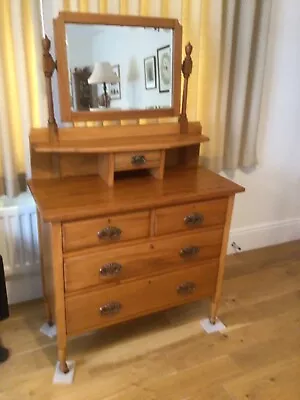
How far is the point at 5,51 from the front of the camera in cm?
163

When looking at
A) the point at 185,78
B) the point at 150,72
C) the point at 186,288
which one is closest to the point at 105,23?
the point at 150,72

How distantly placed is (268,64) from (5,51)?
58.5 inches

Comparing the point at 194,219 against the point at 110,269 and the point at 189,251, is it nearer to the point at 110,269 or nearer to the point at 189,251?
the point at 189,251

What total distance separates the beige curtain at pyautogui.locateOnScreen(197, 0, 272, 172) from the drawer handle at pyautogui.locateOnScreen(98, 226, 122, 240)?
906 mm

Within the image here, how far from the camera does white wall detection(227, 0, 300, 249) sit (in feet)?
7.41

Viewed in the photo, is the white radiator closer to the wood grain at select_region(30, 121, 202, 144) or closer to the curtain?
the curtain

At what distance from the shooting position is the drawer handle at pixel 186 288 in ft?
5.85

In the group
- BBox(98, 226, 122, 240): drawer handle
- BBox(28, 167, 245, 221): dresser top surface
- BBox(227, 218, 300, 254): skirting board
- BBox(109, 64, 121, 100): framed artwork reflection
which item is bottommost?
BBox(227, 218, 300, 254): skirting board

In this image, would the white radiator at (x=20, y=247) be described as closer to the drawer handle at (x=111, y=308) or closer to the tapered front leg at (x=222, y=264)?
the drawer handle at (x=111, y=308)

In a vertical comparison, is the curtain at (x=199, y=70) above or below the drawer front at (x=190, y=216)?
above

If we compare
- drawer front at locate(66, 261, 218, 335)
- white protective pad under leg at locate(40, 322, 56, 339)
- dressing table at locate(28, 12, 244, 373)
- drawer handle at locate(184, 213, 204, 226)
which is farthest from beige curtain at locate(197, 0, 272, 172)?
white protective pad under leg at locate(40, 322, 56, 339)

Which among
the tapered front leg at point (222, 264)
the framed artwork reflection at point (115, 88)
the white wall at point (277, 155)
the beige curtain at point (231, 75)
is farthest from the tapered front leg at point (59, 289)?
the white wall at point (277, 155)

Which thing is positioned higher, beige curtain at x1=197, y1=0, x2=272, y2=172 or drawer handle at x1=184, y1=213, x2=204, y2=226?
beige curtain at x1=197, y1=0, x2=272, y2=172

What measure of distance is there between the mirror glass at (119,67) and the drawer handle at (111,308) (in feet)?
2.78
